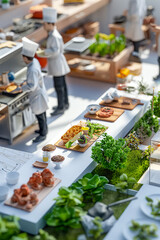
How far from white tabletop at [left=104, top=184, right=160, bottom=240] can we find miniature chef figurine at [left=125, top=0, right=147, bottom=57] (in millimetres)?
4233

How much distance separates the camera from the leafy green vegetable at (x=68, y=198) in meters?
3.37

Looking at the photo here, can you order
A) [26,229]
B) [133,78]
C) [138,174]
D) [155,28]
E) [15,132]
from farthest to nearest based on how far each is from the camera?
[155,28]
[133,78]
[15,132]
[138,174]
[26,229]

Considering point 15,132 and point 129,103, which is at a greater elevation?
point 129,103

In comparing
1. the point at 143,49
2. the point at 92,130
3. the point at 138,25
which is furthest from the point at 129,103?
the point at 143,49

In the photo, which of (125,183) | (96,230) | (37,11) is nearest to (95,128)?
(125,183)

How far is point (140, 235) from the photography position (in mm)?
3096

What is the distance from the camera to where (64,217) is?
10.7 feet

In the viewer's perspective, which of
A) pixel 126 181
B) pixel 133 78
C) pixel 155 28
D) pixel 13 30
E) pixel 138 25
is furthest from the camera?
pixel 138 25

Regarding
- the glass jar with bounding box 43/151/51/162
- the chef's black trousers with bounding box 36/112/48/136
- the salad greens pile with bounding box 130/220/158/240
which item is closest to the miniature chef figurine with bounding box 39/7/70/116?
the chef's black trousers with bounding box 36/112/48/136

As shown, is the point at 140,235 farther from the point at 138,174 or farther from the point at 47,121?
the point at 47,121

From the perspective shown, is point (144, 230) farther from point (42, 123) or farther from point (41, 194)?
point (42, 123)

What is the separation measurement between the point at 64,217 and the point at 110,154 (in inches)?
31.9

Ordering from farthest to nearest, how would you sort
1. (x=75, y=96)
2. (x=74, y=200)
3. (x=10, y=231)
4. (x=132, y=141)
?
(x=75, y=96) < (x=132, y=141) < (x=74, y=200) < (x=10, y=231)

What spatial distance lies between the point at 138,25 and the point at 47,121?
2.60m
